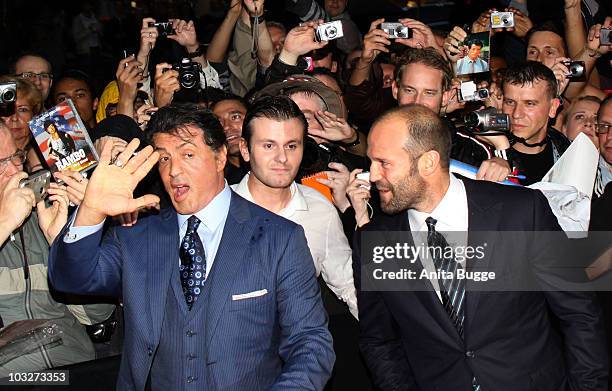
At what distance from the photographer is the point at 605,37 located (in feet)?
20.0

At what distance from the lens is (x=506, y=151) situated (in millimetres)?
4641

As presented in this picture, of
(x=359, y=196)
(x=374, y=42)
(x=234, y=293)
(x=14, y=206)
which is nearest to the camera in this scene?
(x=234, y=293)

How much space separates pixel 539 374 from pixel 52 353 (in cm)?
225

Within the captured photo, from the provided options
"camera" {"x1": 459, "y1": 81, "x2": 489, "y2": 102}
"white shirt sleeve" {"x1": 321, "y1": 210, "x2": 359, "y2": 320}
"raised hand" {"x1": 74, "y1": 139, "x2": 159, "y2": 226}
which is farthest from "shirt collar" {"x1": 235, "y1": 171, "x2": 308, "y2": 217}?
"camera" {"x1": 459, "y1": 81, "x2": 489, "y2": 102}

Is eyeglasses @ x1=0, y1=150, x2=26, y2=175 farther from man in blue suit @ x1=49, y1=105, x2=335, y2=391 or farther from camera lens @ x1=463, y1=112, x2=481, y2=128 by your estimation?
camera lens @ x1=463, y1=112, x2=481, y2=128

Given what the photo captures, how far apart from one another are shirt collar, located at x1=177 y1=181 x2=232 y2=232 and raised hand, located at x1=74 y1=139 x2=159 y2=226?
1.00 feet

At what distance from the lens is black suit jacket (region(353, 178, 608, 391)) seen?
336 centimetres

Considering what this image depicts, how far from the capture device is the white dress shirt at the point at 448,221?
3445mm

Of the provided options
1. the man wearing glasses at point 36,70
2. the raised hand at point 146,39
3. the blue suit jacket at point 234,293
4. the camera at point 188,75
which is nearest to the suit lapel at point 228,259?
the blue suit jacket at point 234,293

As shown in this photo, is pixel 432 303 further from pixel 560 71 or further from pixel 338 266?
pixel 560 71

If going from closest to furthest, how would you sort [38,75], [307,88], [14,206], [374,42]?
[14,206]
[307,88]
[374,42]
[38,75]

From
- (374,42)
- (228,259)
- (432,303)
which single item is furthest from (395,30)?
(228,259)

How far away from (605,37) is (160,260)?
4.28 m

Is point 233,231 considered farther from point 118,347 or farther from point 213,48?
point 213,48
